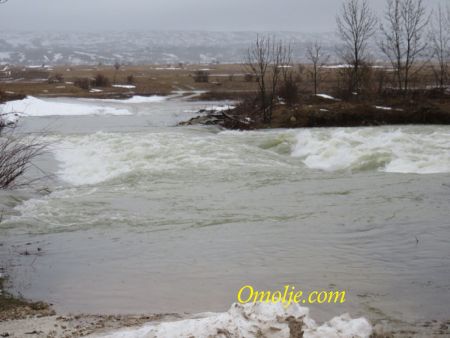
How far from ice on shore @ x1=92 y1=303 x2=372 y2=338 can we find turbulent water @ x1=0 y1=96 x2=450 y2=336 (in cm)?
78

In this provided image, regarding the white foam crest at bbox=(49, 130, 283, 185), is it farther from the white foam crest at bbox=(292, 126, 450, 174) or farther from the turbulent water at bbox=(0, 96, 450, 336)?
the white foam crest at bbox=(292, 126, 450, 174)

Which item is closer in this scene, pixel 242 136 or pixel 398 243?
pixel 398 243

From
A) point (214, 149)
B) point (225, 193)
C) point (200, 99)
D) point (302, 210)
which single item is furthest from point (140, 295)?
point (200, 99)

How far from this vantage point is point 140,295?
571 centimetres

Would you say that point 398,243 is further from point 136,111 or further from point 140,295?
point 136,111

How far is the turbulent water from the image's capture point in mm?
5816

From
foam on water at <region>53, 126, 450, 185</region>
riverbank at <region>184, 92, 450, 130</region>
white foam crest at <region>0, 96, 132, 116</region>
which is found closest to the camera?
foam on water at <region>53, 126, 450, 185</region>

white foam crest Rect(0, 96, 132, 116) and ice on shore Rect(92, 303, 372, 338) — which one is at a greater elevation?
white foam crest Rect(0, 96, 132, 116)

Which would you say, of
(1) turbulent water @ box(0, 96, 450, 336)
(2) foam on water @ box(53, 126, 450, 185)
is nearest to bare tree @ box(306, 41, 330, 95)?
(2) foam on water @ box(53, 126, 450, 185)

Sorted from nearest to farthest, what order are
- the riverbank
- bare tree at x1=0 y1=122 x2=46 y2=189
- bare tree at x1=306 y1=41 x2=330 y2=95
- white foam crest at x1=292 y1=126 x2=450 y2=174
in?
1. bare tree at x1=0 y1=122 x2=46 y2=189
2. white foam crest at x1=292 y1=126 x2=450 y2=174
3. the riverbank
4. bare tree at x1=306 y1=41 x2=330 y2=95

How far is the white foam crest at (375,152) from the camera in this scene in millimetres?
13797

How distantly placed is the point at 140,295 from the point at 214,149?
38.9 feet

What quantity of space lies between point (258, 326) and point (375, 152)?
1141 cm

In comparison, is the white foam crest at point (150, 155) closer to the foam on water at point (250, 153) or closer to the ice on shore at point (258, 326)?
the foam on water at point (250, 153)
